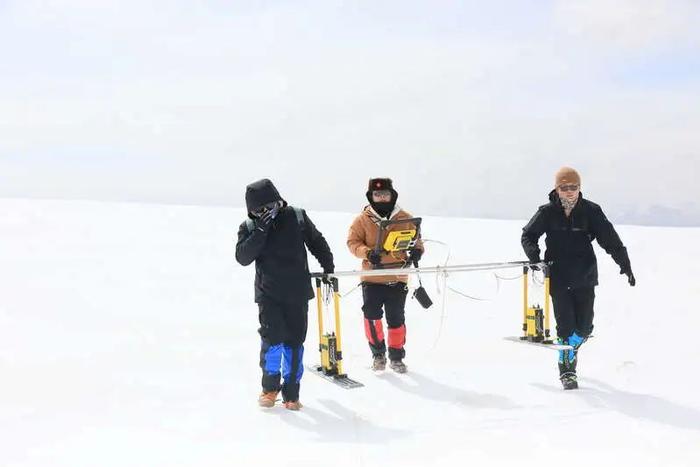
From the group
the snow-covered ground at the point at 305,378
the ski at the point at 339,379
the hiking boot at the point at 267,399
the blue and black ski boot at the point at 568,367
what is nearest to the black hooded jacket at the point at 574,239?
the blue and black ski boot at the point at 568,367

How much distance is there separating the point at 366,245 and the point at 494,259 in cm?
802

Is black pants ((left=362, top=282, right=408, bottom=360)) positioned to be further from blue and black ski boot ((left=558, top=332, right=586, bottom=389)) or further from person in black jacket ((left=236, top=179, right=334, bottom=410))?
blue and black ski boot ((left=558, top=332, right=586, bottom=389))

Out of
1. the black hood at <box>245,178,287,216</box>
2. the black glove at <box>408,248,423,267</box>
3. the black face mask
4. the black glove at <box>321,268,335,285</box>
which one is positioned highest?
the black hood at <box>245,178,287,216</box>

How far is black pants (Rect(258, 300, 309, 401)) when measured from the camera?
224 inches

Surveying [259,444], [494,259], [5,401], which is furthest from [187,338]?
[494,259]

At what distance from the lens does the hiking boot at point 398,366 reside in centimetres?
709

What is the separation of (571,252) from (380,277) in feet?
5.80

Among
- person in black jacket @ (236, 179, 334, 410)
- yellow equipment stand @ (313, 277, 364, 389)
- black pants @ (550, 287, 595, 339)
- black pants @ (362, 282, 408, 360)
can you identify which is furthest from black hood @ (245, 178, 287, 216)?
black pants @ (550, 287, 595, 339)

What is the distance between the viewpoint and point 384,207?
22.6 ft

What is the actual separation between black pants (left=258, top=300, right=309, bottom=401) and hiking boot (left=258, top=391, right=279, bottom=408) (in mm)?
33

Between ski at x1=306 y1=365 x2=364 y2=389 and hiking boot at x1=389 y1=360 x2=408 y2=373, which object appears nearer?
ski at x1=306 y1=365 x2=364 y2=389

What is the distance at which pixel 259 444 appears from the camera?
4.84 meters

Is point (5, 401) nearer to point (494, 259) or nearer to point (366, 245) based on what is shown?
point (366, 245)

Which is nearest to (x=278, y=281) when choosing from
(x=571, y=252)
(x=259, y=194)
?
(x=259, y=194)
